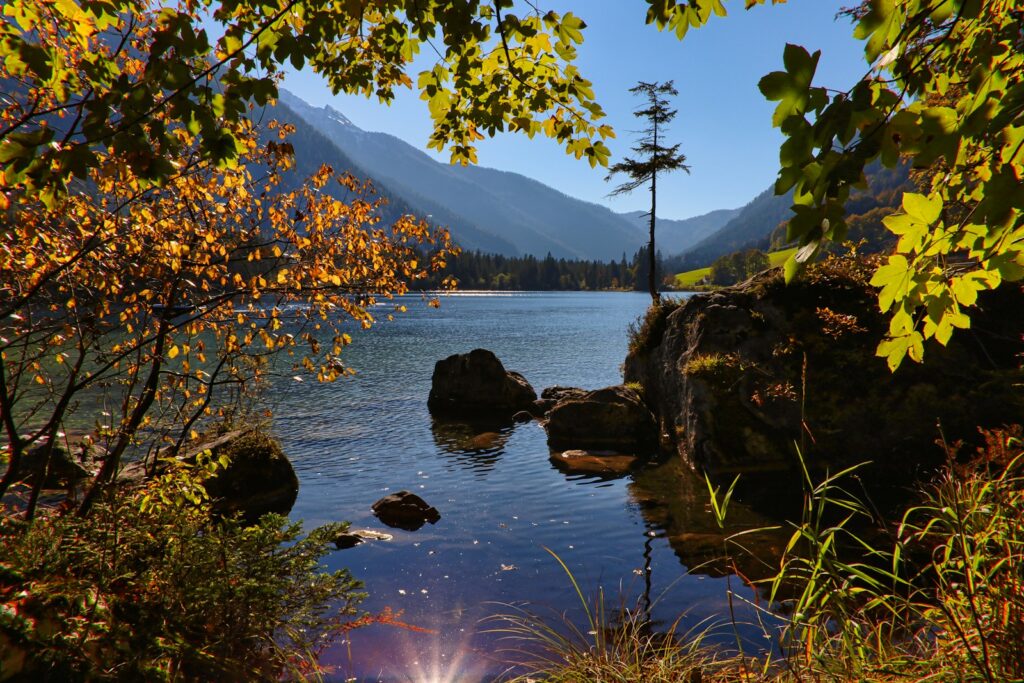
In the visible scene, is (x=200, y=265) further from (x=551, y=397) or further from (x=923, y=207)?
(x=551, y=397)

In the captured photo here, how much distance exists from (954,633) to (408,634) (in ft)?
20.6

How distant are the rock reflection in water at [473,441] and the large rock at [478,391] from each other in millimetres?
2073

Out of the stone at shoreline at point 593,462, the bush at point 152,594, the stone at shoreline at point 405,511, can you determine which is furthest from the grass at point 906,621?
the stone at shoreline at point 593,462

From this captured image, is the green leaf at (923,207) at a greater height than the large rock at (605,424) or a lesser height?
greater

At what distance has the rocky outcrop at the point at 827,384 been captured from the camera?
36.9 feet

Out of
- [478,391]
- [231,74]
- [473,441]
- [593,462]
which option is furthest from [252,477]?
[478,391]

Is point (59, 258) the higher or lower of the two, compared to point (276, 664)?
higher

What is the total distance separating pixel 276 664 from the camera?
476 centimetres

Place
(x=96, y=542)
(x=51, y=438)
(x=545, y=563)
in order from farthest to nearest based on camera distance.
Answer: (x=545, y=563), (x=51, y=438), (x=96, y=542)

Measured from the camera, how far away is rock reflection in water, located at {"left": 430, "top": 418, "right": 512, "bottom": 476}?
1638 cm

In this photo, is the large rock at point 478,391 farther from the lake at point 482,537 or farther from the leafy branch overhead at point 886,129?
the leafy branch overhead at point 886,129

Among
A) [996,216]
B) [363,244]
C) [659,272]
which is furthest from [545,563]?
[659,272]

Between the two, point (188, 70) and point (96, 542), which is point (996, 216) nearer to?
point (188, 70)

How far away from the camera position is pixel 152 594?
4348 millimetres
